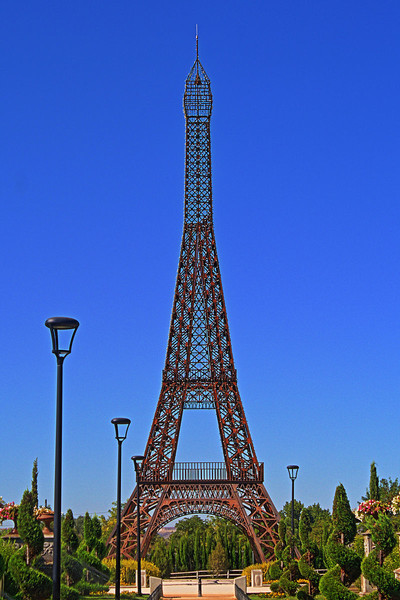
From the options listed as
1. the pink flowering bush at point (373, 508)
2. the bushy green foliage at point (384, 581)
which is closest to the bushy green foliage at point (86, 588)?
the pink flowering bush at point (373, 508)

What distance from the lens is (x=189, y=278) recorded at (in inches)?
1949

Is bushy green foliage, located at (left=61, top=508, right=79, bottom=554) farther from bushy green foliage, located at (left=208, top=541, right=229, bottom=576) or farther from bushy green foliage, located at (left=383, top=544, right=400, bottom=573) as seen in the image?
bushy green foliage, located at (left=208, top=541, right=229, bottom=576)

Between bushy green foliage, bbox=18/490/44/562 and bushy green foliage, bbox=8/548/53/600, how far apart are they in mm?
1048

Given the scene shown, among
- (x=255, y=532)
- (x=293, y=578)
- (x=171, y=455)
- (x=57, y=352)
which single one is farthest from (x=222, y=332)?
(x=57, y=352)

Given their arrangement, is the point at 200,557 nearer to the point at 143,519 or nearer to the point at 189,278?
the point at 143,519

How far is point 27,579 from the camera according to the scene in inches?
741

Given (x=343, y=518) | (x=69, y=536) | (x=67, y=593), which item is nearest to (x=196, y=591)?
(x=69, y=536)

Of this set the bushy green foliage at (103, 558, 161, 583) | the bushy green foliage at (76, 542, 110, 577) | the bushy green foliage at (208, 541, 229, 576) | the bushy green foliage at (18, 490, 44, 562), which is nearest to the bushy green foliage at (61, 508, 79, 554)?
the bushy green foliage at (76, 542, 110, 577)

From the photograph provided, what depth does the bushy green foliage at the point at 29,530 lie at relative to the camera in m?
20.1

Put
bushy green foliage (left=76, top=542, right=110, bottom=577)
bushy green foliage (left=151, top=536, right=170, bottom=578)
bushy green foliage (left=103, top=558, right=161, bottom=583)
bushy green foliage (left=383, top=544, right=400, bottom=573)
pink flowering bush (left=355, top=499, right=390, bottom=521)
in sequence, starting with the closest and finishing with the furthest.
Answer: pink flowering bush (left=355, top=499, right=390, bottom=521)
bushy green foliage (left=383, top=544, right=400, bottom=573)
bushy green foliage (left=76, top=542, right=110, bottom=577)
bushy green foliage (left=103, top=558, right=161, bottom=583)
bushy green foliage (left=151, top=536, right=170, bottom=578)

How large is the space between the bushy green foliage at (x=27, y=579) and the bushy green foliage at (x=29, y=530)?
1048mm

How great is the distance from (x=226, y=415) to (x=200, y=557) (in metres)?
16.2

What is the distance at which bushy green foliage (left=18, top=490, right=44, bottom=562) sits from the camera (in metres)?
20.1

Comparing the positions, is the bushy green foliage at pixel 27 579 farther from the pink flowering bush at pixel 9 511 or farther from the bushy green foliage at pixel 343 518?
the bushy green foliage at pixel 343 518
